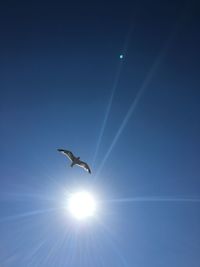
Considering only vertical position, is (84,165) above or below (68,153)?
below

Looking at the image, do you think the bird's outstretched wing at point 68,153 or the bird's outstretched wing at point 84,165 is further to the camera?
the bird's outstretched wing at point 84,165

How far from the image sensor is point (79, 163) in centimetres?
8525

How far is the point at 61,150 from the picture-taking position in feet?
274

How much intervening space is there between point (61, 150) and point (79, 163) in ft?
11.8

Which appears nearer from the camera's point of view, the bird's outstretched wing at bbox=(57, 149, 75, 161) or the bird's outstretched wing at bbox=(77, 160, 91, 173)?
the bird's outstretched wing at bbox=(57, 149, 75, 161)
